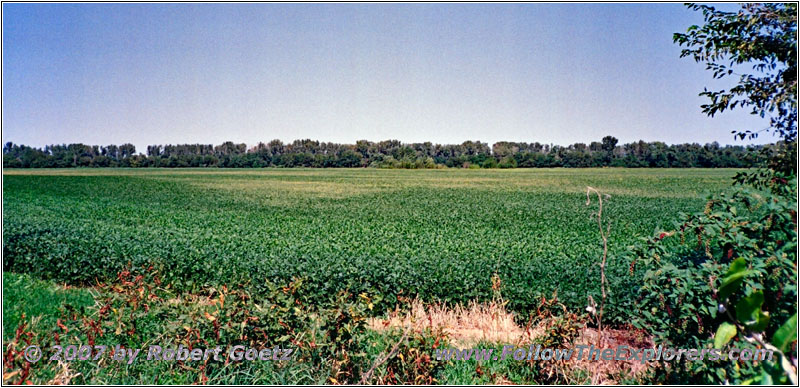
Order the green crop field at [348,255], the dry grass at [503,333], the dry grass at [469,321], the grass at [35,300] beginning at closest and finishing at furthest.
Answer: the dry grass at [503,333], the dry grass at [469,321], the grass at [35,300], the green crop field at [348,255]

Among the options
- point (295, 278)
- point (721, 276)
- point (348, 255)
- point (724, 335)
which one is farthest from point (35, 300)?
point (724, 335)

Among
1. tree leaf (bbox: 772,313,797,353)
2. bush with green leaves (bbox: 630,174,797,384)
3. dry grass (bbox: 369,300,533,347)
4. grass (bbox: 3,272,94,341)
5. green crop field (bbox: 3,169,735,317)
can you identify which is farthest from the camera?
green crop field (bbox: 3,169,735,317)

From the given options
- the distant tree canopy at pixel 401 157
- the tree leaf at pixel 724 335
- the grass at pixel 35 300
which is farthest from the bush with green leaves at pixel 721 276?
the distant tree canopy at pixel 401 157

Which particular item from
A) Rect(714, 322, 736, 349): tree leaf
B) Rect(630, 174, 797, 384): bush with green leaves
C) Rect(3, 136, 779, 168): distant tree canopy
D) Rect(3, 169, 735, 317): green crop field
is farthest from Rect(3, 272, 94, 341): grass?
Rect(3, 136, 779, 168): distant tree canopy

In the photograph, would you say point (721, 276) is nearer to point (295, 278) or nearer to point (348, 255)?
point (295, 278)

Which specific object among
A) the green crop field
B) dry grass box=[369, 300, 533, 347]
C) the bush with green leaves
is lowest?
dry grass box=[369, 300, 533, 347]

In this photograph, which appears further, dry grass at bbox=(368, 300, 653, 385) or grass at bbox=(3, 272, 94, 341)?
grass at bbox=(3, 272, 94, 341)

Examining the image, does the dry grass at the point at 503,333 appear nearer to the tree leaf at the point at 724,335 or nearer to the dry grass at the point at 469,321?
the dry grass at the point at 469,321

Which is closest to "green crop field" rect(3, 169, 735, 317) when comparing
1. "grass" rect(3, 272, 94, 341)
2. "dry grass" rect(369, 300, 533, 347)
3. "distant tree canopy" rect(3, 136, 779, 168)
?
"dry grass" rect(369, 300, 533, 347)

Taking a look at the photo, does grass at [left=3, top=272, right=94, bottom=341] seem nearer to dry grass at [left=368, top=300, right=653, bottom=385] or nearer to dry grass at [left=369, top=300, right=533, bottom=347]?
dry grass at [left=369, top=300, right=533, bottom=347]

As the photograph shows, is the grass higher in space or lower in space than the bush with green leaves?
lower

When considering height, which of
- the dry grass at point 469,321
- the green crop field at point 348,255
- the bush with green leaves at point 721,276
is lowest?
the dry grass at point 469,321

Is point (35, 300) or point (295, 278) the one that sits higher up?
point (295, 278)

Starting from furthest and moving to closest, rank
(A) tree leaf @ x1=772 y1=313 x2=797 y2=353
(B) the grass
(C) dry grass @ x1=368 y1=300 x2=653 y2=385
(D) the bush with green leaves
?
(B) the grass → (C) dry grass @ x1=368 y1=300 x2=653 y2=385 → (D) the bush with green leaves → (A) tree leaf @ x1=772 y1=313 x2=797 y2=353
